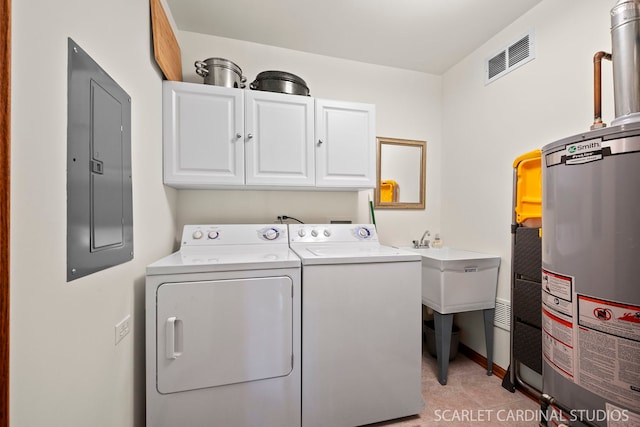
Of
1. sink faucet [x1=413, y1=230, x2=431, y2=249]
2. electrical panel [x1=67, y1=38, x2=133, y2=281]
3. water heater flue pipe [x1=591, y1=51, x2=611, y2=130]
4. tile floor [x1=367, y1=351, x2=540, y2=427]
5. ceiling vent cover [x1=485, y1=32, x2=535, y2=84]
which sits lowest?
tile floor [x1=367, y1=351, x2=540, y2=427]

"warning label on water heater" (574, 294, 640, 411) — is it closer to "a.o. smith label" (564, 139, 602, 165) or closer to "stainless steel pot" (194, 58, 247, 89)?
"a.o. smith label" (564, 139, 602, 165)

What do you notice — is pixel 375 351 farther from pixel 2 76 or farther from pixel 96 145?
pixel 2 76

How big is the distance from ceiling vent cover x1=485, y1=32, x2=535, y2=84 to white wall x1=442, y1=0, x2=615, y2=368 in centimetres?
5

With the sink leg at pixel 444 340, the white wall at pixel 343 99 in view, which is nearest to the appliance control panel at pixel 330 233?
the white wall at pixel 343 99

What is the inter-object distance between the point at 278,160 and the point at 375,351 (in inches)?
58.4

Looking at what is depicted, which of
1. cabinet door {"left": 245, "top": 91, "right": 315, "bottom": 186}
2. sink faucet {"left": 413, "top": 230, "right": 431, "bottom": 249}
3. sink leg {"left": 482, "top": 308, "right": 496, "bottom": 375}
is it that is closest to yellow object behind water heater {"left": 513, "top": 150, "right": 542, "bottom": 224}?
sink leg {"left": 482, "top": 308, "right": 496, "bottom": 375}

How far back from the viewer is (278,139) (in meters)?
2.04

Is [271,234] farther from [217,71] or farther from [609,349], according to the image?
[609,349]

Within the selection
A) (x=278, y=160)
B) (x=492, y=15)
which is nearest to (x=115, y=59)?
(x=278, y=160)

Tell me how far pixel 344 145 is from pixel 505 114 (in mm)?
1352

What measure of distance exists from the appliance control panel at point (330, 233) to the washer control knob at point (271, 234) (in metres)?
0.12

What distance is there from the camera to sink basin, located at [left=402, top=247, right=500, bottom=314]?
203 centimetres

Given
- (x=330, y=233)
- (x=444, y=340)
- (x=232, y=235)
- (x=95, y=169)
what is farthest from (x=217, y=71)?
(x=444, y=340)

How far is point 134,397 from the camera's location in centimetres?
133
